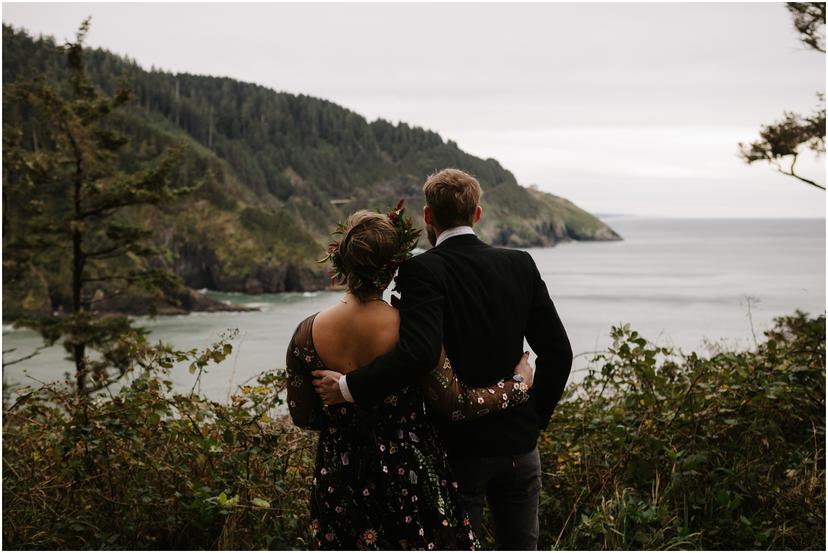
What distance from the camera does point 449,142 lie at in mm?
149500

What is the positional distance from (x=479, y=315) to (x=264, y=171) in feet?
406

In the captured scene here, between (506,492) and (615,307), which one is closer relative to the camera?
(506,492)

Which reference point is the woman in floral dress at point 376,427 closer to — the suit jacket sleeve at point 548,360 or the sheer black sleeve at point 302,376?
the sheer black sleeve at point 302,376

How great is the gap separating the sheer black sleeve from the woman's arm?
386 mm

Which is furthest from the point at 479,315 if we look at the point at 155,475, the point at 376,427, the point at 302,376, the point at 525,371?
the point at 155,475

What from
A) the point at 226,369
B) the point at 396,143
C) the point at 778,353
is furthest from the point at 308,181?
the point at 778,353

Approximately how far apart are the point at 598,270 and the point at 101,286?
5257 cm

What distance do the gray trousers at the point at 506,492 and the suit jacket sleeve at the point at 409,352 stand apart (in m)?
0.43

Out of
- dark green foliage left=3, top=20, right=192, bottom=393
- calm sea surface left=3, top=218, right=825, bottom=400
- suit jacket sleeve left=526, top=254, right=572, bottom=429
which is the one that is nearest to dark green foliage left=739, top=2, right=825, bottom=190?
calm sea surface left=3, top=218, right=825, bottom=400

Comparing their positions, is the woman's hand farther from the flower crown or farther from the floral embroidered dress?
the flower crown

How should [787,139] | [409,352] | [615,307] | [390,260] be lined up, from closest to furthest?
1. [409,352]
2. [390,260]
3. [787,139]
4. [615,307]

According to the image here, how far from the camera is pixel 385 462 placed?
2494mm

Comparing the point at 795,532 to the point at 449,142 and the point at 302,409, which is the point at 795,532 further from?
the point at 449,142

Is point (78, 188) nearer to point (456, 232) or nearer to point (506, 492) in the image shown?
point (456, 232)
